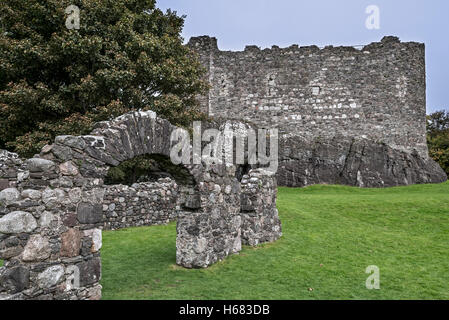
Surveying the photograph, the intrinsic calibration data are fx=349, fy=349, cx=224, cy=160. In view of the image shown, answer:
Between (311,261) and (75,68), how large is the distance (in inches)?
452

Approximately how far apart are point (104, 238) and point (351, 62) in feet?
73.4

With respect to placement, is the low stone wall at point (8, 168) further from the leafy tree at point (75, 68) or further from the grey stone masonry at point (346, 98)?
the grey stone masonry at point (346, 98)

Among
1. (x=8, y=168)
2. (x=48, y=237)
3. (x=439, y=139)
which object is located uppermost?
(x=439, y=139)

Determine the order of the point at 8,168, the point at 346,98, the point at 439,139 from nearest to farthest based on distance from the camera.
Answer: the point at 8,168, the point at 346,98, the point at 439,139

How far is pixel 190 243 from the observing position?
26.7ft

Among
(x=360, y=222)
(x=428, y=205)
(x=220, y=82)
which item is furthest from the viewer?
(x=220, y=82)

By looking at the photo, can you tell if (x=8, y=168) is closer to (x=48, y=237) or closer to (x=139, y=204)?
(x=139, y=204)

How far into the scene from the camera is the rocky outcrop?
79.6ft

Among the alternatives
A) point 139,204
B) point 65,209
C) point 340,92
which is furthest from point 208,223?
point 340,92

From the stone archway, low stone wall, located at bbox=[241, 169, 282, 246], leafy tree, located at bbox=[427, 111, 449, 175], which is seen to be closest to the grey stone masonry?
leafy tree, located at bbox=[427, 111, 449, 175]

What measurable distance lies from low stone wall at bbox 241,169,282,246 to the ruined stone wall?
15.9 meters

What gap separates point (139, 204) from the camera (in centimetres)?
1388
